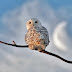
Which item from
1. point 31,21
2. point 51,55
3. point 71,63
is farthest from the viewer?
point 31,21

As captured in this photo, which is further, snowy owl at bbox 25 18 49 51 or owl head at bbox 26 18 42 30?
owl head at bbox 26 18 42 30

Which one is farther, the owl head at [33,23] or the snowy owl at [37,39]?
the owl head at [33,23]

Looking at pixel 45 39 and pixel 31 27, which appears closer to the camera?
pixel 45 39

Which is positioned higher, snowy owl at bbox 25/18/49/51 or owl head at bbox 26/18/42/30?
owl head at bbox 26/18/42/30

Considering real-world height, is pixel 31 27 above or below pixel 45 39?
above

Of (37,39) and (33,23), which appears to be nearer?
(37,39)

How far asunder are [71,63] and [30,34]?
3.52 m

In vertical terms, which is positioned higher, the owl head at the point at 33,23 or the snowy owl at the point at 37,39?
the owl head at the point at 33,23

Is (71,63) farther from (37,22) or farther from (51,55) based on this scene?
(37,22)

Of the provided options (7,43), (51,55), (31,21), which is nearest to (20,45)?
(7,43)

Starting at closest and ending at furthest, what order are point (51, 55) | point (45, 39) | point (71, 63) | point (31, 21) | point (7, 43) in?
point (71, 63) < point (51, 55) < point (7, 43) < point (45, 39) < point (31, 21)

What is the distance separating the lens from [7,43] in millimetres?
4355

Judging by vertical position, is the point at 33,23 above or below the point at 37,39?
above

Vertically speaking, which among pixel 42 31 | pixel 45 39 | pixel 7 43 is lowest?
pixel 7 43
